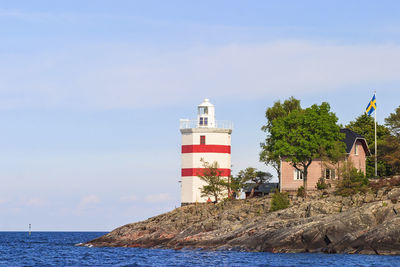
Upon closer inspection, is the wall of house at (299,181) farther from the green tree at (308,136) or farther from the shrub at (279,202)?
the shrub at (279,202)

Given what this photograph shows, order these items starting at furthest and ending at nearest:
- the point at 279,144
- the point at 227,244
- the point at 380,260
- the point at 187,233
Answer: the point at 279,144
the point at 187,233
the point at 227,244
the point at 380,260

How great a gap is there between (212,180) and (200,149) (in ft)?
11.6

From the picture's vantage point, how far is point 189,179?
7288 centimetres

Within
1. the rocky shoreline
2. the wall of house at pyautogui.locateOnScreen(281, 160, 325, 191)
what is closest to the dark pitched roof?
the wall of house at pyautogui.locateOnScreen(281, 160, 325, 191)

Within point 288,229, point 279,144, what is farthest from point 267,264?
point 279,144

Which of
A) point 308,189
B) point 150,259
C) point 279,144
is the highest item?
point 279,144

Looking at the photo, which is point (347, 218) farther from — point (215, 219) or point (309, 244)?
point (215, 219)

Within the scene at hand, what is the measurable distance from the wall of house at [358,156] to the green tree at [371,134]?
3.85 ft

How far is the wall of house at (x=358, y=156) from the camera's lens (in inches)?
2922

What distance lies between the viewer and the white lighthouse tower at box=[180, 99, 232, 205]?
7269 cm

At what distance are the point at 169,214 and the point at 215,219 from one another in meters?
8.80

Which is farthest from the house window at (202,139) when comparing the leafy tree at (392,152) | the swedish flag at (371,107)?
the leafy tree at (392,152)

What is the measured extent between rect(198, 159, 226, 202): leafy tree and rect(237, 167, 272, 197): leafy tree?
3.15 metres

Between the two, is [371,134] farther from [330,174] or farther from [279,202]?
[279,202]
